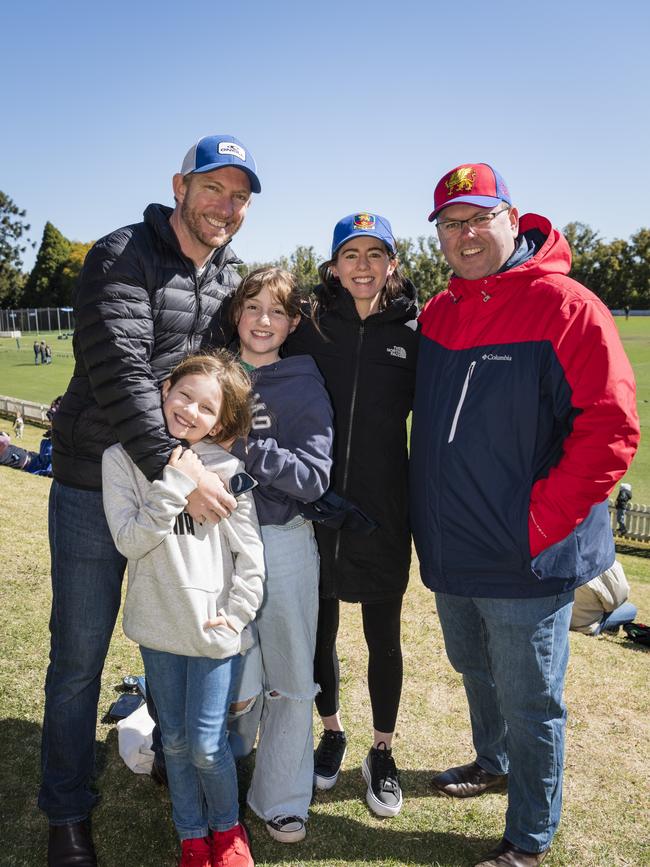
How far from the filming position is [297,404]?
2715 millimetres

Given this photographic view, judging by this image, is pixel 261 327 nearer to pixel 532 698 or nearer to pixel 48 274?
pixel 532 698

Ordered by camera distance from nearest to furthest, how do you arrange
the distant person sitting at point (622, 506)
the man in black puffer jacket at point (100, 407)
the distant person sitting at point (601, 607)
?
the man in black puffer jacket at point (100, 407), the distant person sitting at point (601, 607), the distant person sitting at point (622, 506)

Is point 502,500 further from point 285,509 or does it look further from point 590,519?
point 285,509

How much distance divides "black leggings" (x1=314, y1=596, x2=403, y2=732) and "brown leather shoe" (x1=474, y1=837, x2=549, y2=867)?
2.21ft

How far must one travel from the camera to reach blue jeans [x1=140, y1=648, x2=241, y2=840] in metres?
2.47

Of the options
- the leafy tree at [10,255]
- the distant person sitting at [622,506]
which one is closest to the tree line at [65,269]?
the leafy tree at [10,255]

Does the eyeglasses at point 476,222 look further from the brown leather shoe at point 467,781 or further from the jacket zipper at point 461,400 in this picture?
the brown leather shoe at point 467,781

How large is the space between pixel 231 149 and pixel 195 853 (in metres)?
2.70

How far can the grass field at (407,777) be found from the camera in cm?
281

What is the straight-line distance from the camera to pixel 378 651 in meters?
3.17

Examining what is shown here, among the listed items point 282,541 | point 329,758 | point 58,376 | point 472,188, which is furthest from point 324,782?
point 58,376

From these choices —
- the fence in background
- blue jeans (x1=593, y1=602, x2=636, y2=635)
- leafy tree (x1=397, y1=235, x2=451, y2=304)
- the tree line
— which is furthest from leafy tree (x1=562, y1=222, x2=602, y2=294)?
blue jeans (x1=593, y1=602, x2=636, y2=635)

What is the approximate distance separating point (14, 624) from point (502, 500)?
11.5ft

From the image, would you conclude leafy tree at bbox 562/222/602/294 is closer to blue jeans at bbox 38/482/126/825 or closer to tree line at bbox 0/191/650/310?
tree line at bbox 0/191/650/310
